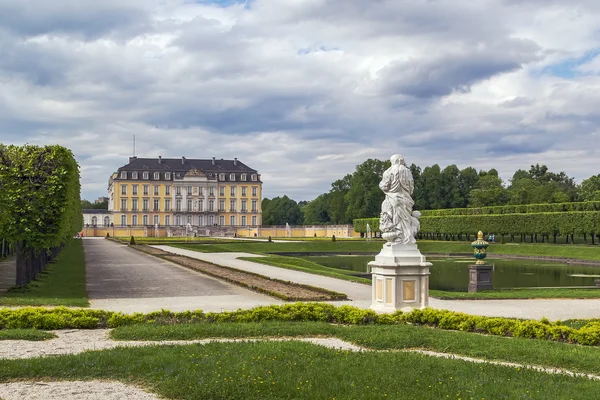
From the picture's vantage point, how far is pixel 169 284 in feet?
57.0

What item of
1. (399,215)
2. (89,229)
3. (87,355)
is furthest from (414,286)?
(89,229)

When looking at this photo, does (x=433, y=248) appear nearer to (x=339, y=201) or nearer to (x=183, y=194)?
(x=339, y=201)

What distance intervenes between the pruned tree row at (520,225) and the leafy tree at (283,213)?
158 ft

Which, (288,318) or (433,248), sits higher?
(288,318)

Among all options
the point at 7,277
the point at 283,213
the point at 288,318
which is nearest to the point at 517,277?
the point at 288,318

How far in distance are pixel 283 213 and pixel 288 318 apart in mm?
99868

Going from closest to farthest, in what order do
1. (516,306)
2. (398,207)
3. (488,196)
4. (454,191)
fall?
(398,207)
(516,306)
(488,196)
(454,191)

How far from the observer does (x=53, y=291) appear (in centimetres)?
1568

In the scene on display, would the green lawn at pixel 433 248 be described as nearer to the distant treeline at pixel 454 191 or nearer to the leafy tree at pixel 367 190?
A: the distant treeline at pixel 454 191

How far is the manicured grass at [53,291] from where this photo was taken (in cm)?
1279

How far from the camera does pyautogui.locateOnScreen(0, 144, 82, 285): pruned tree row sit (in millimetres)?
16203

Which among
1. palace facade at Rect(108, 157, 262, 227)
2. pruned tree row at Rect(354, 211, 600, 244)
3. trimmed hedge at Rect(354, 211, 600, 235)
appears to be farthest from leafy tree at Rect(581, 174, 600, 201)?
palace facade at Rect(108, 157, 262, 227)

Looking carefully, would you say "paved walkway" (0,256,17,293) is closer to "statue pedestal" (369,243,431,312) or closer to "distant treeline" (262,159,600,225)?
"statue pedestal" (369,243,431,312)

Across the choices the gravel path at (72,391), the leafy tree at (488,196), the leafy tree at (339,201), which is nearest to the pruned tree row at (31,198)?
the gravel path at (72,391)
